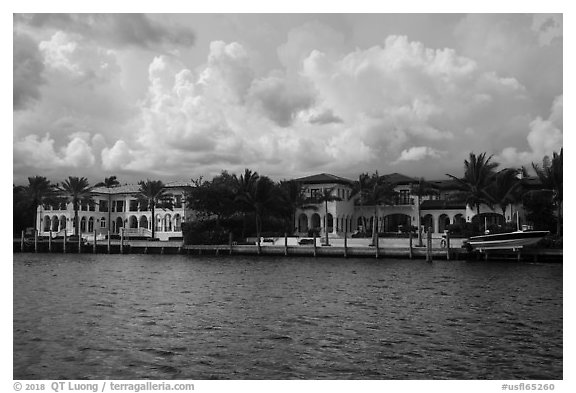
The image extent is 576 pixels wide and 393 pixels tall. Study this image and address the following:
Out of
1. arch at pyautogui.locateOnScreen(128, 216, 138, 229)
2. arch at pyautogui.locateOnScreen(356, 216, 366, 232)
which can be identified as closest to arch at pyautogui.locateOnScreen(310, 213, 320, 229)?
arch at pyautogui.locateOnScreen(356, 216, 366, 232)

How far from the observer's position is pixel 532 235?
57.2 meters

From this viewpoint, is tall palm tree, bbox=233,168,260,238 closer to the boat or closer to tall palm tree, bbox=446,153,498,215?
tall palm tree, bbox=446,153,498,215

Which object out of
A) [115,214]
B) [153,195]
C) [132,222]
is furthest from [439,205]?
[115,214]

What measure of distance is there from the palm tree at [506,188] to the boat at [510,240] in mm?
13299

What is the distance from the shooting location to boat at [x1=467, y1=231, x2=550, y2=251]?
57312mm

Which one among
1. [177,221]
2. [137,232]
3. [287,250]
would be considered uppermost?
[177,221]

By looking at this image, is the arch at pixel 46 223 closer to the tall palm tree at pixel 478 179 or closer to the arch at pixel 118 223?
the arch at pixel 118 223

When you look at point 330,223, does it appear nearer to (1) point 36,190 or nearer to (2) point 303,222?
(2) point 303,222

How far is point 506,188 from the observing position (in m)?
71.8

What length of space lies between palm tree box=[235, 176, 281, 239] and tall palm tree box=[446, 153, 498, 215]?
24699 millimetres

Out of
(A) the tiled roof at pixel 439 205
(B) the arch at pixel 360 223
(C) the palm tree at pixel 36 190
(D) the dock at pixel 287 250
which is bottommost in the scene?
(D) the dock at pixel 287 250

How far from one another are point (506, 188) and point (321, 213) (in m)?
27.1

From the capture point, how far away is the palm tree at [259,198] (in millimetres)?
83438

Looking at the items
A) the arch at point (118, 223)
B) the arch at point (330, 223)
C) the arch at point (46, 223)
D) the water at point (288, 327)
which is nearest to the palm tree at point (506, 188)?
the arch at point (330, 223)
